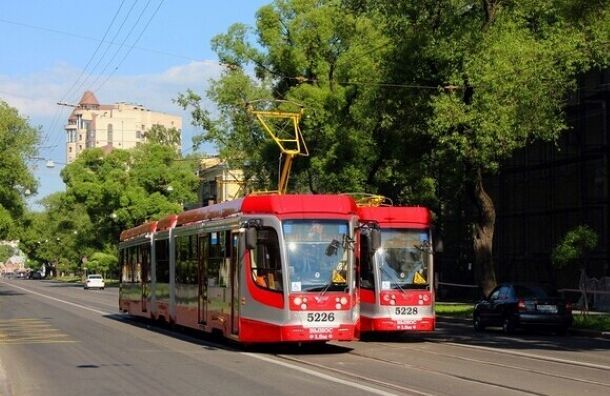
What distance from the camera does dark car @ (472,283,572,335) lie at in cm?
2577

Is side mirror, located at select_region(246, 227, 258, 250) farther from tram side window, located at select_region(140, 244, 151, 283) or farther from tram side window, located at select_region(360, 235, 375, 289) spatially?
tram side window, located at select_region(140, 244, 151, 283)

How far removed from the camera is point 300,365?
1599 cm

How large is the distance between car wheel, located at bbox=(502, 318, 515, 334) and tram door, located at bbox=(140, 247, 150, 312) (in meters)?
10.9

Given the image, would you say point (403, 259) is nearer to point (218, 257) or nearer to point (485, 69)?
point (218, 257)

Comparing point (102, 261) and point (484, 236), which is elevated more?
point (102, 261)

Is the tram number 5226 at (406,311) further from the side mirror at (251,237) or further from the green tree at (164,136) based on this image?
the green tree at (164,136)

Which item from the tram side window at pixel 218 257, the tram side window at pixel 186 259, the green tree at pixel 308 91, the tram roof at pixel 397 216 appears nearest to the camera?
the tram side window at pixel 218 257

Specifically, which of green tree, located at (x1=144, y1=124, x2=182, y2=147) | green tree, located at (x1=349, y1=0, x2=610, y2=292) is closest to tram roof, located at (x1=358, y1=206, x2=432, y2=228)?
green tree, located at (x1=349, y1=0, x2=610, y2=292)

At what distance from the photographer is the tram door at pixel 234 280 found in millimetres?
18562

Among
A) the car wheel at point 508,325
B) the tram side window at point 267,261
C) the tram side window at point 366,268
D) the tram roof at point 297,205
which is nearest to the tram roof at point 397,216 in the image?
the tram side window at point 366,268

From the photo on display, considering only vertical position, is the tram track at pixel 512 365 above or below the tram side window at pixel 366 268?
below

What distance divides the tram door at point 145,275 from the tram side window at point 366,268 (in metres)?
8.65

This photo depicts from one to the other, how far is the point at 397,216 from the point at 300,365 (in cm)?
721

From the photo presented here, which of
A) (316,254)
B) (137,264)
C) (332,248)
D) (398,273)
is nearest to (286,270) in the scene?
(316,254)
